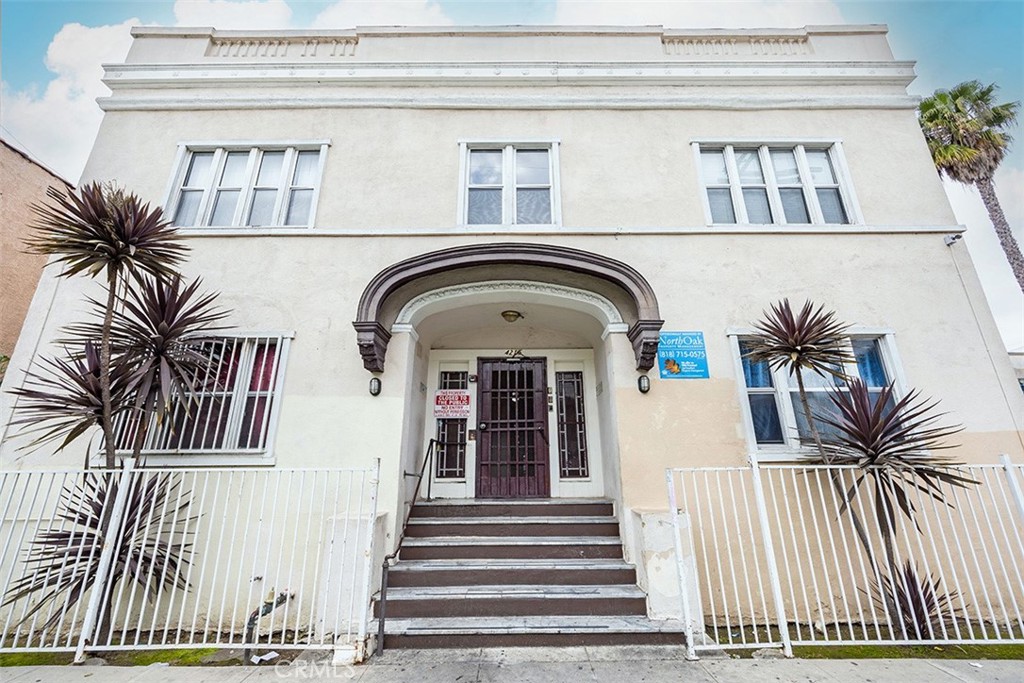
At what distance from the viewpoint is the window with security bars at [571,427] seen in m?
7.25

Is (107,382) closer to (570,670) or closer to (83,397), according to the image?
(83,397)

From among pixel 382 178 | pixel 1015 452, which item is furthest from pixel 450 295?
pixel 1015 452

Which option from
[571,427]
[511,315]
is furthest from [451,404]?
[571,427]

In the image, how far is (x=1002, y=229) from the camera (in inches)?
392

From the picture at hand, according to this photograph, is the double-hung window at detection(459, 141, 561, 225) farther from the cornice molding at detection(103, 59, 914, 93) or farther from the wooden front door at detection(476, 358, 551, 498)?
the wooden front door at detection(476, 358, 551, 498)

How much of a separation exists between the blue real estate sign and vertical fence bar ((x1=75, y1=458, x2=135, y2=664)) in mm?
6063

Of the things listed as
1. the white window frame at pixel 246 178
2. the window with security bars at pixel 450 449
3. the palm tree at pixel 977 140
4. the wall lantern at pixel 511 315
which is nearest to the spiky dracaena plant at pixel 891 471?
the wall lantern at pixel 511 315

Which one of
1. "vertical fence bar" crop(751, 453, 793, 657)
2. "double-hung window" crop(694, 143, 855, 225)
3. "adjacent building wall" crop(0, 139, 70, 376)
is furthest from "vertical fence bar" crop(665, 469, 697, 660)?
"adjacent building wall" crop(0, 139, 70, 376)

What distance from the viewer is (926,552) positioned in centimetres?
520

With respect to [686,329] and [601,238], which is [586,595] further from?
[601,238]

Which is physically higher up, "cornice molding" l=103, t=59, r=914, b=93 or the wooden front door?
"cornice molding" l=103, t=59, r=914, b=93

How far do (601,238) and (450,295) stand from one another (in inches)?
95.5

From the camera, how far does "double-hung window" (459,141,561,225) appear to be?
6.85 meters

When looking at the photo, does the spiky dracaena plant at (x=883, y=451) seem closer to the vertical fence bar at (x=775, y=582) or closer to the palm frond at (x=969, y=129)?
the vertical fence bar at (x=775, y=582)
